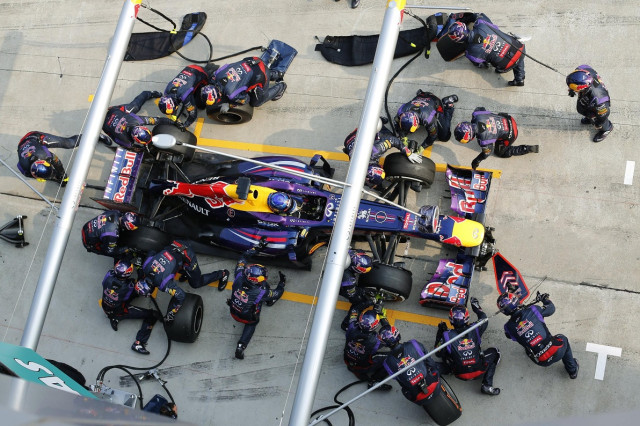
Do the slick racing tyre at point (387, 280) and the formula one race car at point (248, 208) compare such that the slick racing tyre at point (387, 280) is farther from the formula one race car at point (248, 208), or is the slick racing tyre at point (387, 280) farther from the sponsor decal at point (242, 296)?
the sponsor decal at point (242, 296)

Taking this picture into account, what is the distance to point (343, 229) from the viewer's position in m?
8.30

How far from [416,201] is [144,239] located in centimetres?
407

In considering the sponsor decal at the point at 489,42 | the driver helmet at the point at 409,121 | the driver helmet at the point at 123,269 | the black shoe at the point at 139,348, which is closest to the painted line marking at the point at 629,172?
the sponsor decal at the point at 489,42

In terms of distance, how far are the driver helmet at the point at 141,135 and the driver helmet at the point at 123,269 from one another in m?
1.81

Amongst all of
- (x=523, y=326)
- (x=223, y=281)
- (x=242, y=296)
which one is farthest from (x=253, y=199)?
(x=523, y=326)

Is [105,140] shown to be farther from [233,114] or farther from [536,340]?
[536,340]

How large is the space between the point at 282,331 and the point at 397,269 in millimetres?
2095

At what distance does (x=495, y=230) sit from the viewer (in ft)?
33.0

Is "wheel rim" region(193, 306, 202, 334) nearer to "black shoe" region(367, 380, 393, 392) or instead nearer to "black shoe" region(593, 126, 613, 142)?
"black shoe" region(367, 380, 393, 392)

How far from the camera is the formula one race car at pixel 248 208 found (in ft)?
31.1

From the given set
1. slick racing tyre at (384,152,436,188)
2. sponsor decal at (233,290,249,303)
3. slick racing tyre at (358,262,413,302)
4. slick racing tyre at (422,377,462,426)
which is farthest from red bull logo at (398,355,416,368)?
slick racing tyre at (384,152,436,188)

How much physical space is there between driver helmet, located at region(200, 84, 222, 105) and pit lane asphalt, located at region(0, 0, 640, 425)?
3.54ft

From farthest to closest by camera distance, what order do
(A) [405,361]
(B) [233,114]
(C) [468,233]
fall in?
(B) [233,114] → (C) [468,233] → (A) [405,361]

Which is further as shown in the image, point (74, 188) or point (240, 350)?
point (240, 350)
